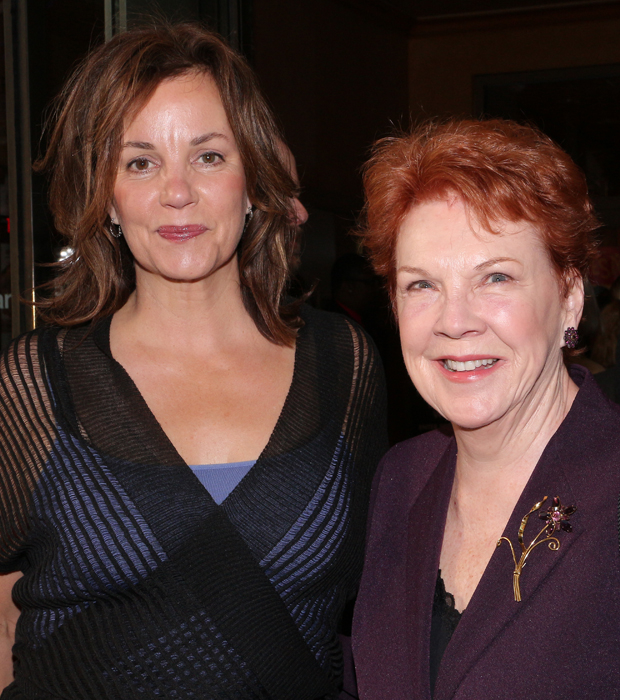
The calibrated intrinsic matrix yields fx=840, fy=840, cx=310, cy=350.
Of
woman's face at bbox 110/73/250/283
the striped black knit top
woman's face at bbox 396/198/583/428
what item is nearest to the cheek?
woman's face at bbox 396/198/583/428

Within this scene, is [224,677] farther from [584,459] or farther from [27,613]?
[584,459]

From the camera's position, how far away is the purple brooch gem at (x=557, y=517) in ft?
4.47

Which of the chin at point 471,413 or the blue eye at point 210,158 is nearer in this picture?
the chin at point 471,413

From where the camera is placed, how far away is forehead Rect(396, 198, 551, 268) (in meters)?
1.38

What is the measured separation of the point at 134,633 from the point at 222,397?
54cm

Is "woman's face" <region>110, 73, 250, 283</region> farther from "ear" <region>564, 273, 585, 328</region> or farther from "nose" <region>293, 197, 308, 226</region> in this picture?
"ear" <region>564, 273, 585, 328</region>

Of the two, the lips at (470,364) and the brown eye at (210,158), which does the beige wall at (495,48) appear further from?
the lips at (470,364)

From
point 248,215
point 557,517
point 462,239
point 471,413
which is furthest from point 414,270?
point 248,215

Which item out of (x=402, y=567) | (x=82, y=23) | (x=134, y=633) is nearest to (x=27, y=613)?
(x=134, y=633)

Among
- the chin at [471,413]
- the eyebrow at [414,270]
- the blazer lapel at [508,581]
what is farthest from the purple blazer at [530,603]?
the eyebrow at [414,270]

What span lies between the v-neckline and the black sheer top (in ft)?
1.46

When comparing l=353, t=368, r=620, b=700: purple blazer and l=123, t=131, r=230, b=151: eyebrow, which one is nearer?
l=353, t=368, r=620, b=700: purple blazer

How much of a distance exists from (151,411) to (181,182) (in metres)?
0.48

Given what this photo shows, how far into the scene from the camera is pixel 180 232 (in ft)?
5.83
